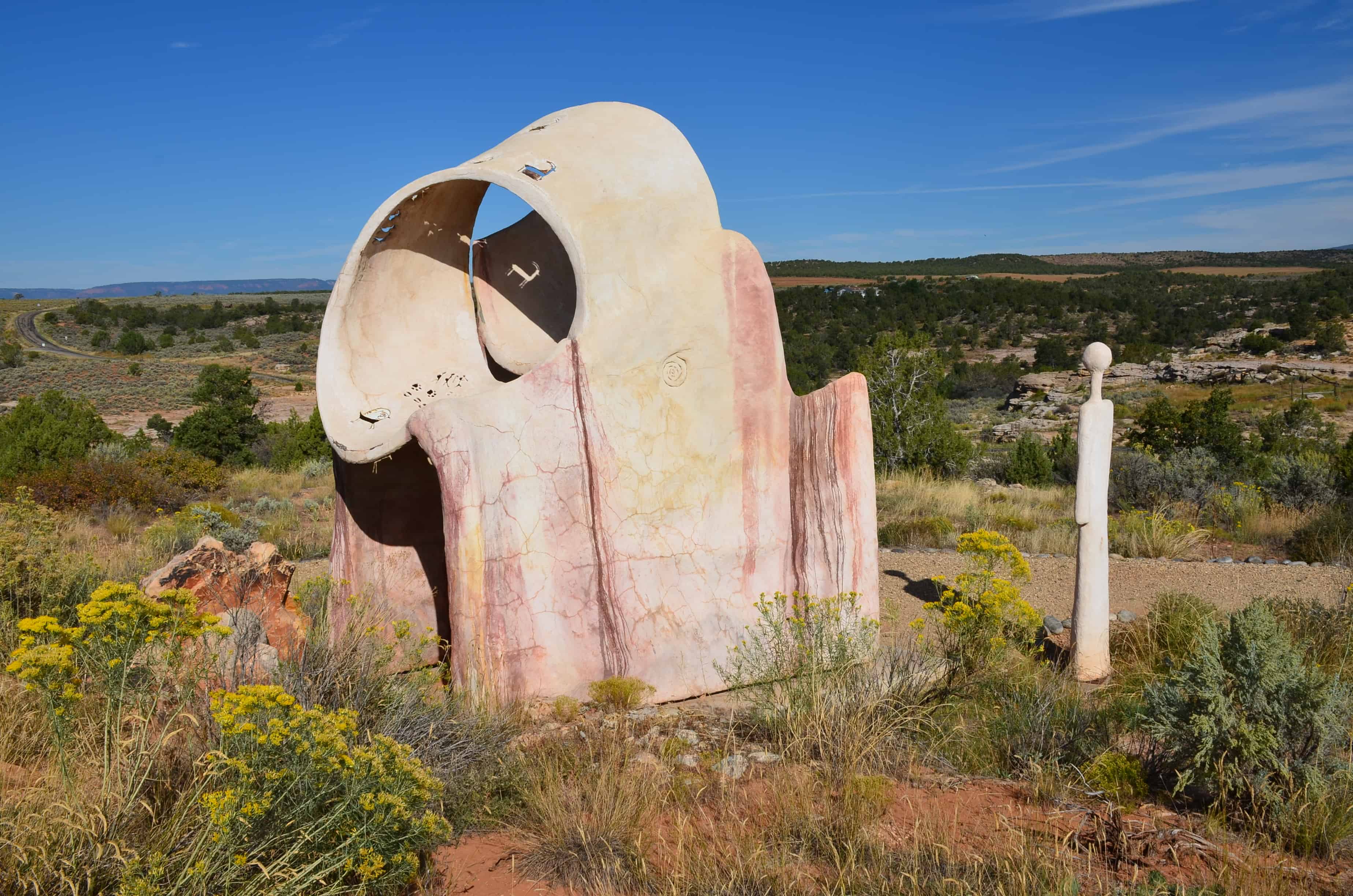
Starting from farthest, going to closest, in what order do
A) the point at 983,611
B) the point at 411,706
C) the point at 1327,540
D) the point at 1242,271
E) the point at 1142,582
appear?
the point at 1242,271, the point at 1327,540, the point at 1142,582, the point at 983,611, the point at 411,706

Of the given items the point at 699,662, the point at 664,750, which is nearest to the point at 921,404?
the point at 699,662

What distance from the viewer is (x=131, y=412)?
3158cm

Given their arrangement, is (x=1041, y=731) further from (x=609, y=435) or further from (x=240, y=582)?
(x=240, y=582)

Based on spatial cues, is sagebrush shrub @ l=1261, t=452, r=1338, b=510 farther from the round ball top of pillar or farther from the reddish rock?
the reddish rock

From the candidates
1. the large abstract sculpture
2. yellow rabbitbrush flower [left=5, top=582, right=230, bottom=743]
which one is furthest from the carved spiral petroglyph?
yellow rabbitbrush flower [left=5, top=582, right=230, bottom=743]

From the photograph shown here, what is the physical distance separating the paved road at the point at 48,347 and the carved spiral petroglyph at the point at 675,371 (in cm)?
3697

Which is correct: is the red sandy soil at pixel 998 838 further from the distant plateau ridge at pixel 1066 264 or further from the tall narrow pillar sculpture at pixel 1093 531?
the distant plateau ridge at pixel 1066 264

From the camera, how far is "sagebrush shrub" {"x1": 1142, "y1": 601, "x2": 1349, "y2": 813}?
379cm

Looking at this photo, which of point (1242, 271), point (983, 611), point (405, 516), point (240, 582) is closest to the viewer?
point (983, 611)

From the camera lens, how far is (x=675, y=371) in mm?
5488

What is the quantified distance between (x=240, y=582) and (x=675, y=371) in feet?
10.0

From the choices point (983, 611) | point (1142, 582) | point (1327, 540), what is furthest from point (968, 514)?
point (983, 611)

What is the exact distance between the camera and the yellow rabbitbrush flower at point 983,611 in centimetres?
564

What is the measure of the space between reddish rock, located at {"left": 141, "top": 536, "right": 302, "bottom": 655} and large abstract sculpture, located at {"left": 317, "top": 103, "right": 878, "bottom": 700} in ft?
1.47
